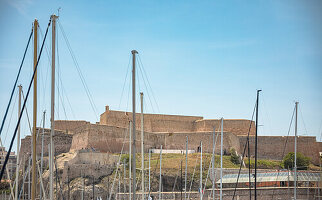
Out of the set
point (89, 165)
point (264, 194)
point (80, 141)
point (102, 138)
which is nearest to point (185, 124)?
point (102, 138)

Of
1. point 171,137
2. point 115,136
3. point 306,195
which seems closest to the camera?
point 306,195

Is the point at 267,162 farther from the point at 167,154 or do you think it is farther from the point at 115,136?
the point at 115,136

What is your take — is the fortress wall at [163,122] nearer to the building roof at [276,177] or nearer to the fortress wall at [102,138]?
the fortress wall at [102,138]

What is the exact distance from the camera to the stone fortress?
57.5 metres

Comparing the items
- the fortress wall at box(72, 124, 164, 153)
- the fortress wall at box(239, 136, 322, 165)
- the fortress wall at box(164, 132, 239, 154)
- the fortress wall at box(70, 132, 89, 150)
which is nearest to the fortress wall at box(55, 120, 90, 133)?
the fortress wall at box(70, 132, 89, 150)

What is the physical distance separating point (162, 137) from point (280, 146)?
1589cm

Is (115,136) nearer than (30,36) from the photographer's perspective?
No

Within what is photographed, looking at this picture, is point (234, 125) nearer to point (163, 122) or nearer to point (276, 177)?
point (163, 122)

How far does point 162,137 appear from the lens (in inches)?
2598

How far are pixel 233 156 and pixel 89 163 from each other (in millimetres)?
20818

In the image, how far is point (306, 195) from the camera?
36.4 m

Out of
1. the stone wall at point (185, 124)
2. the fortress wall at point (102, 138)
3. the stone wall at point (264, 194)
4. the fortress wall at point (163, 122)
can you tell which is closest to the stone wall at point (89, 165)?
the fortress wall at point (102, 138)

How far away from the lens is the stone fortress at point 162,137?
57469 millimetres

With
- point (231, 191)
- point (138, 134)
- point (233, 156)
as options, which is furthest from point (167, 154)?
point (231, 191)
